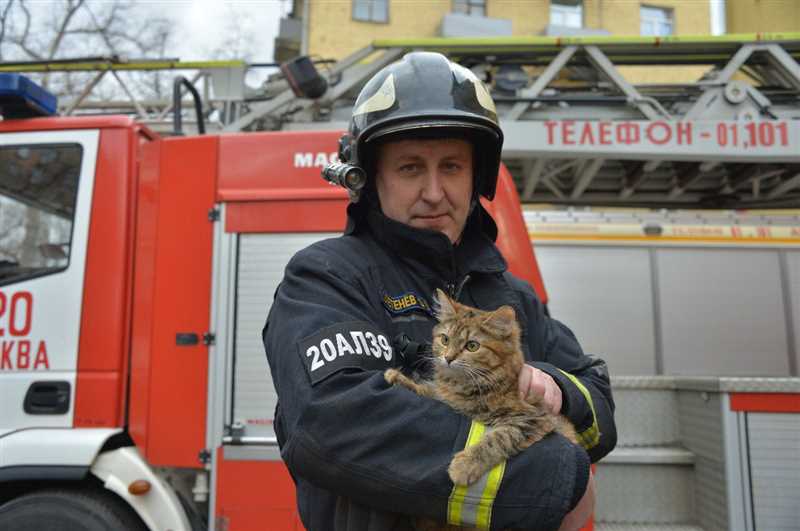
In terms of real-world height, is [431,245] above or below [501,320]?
above

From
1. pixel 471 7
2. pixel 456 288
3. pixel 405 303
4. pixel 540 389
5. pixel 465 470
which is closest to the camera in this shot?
pixel 465 470

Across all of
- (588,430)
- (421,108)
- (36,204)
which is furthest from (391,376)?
(36,204)

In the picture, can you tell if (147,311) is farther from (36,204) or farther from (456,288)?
(456,288)

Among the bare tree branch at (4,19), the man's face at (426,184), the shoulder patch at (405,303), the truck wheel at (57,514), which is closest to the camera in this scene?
the shoulder patch at (405,303)

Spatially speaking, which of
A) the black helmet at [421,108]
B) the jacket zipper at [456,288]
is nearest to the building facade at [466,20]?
the black helmet at [421,108]

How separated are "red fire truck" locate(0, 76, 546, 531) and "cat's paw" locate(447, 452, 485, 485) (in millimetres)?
2028

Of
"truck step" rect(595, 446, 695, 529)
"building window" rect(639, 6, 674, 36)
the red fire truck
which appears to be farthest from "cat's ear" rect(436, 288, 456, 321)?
"building window" rect(639, 6, 674, 36)

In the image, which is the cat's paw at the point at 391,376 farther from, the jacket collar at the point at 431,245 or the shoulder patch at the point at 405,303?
the jacket collar at the point at 431,245

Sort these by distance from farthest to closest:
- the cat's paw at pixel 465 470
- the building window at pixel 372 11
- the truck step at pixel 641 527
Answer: the building window at pixel 372 11, the truck step at pixel 641 527, the cat's paw at pixel 465 470

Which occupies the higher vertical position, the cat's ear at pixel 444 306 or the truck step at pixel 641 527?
the cat's ear at pixel 444 306

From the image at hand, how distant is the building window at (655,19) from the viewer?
60.3 feet

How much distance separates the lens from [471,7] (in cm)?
1694

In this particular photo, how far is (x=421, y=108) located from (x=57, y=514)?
9.02 ft

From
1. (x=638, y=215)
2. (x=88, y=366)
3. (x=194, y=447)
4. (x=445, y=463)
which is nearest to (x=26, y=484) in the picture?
(x=88, y=366)
